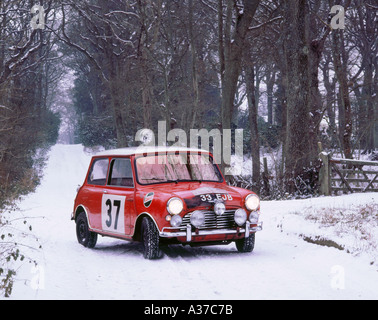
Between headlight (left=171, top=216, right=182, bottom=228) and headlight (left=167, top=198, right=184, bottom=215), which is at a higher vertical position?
headlight (left=167, top=198, right=184, bottom=215)

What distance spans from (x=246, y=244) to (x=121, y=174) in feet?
8.30

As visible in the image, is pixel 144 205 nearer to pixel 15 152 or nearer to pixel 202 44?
pixel 15 152

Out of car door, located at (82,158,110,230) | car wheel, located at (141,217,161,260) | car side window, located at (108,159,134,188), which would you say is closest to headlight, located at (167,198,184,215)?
car wheel, located at (141,217,161,260)

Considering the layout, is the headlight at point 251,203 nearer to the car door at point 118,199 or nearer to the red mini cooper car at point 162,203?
the red mini cooper car at point 162,203

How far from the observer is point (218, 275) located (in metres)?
7.23

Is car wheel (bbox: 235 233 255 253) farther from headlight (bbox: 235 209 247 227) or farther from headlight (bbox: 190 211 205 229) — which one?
headlight (bbox: 190 211 205 229)

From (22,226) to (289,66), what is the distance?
10.9m

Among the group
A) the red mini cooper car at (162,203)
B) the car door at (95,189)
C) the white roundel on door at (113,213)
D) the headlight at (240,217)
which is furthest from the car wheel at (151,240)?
the car door at (95,189)

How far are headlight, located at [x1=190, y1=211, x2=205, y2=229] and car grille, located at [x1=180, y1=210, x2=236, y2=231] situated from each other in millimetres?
63

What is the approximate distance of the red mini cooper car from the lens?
323 inches

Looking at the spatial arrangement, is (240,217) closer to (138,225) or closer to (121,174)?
(138,225)

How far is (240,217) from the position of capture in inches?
337

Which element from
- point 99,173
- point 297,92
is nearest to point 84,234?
point 99,173
